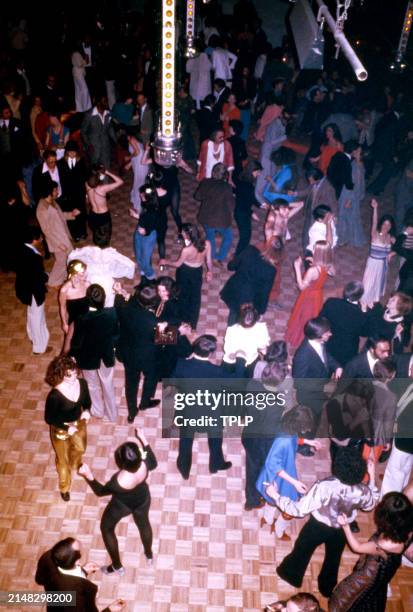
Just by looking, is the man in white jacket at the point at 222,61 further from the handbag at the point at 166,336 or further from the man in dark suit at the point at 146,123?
the handbag at the point at 166,336

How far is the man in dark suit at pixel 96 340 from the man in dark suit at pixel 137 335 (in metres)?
0.10

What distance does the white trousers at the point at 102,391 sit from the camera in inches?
186

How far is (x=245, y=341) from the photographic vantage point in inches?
179

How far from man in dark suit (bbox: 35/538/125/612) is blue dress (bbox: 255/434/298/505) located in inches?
52.5

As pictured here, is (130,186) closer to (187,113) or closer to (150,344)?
(187,113)

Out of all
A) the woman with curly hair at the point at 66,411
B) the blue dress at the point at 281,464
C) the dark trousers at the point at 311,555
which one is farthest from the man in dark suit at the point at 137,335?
the dark trousers at the point at 311,555

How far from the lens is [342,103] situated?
894cm

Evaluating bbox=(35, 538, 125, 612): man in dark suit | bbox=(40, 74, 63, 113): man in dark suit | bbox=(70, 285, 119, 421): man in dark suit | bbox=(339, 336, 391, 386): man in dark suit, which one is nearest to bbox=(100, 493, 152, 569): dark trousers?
bbox=(35, 538, 125, 612): man in dark suit

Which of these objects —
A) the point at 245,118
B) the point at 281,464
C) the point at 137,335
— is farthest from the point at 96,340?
the point at 245,118

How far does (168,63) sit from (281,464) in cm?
281

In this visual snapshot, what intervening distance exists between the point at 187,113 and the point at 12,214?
4.09 meters

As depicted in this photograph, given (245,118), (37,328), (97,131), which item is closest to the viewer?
(37,328)

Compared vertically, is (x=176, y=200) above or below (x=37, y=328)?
above

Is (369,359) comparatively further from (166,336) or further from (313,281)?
(166,336)
